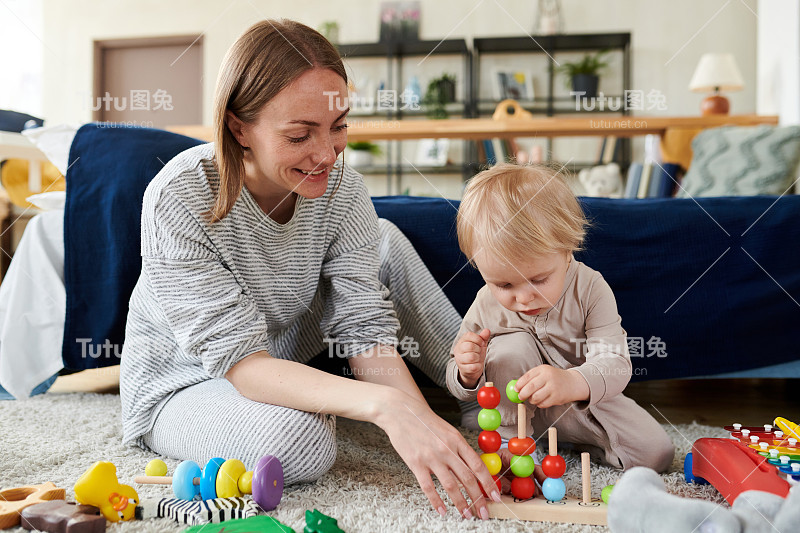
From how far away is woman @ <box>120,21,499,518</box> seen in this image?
3.02 feet

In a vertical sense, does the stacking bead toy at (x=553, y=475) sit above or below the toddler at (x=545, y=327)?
below

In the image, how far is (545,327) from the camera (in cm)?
108

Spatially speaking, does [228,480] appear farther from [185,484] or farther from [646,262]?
[646,262]

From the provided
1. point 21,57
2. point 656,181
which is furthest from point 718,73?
point 21,57

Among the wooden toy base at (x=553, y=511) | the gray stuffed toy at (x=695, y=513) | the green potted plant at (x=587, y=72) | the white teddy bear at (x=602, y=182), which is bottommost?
the wooden toy base at (x=553, y=511)

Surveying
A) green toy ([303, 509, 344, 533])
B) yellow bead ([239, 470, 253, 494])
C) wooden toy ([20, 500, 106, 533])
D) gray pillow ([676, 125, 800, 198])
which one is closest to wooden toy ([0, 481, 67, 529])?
wooden toy ([20, 500, 106, 533])

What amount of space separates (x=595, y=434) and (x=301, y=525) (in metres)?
0.50

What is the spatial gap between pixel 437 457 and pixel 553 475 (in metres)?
0.18

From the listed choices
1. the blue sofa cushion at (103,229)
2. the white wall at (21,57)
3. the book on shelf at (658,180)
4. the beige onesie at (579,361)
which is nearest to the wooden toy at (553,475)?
the beige onesie at (579,361)

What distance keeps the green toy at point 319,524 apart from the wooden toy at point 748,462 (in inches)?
20.0

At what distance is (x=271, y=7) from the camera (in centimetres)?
469

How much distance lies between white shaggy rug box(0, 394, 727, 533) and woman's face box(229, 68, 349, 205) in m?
0.44

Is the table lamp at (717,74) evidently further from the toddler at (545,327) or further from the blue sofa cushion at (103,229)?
the blue sofa cushion at (103,229)

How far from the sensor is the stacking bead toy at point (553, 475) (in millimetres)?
876
